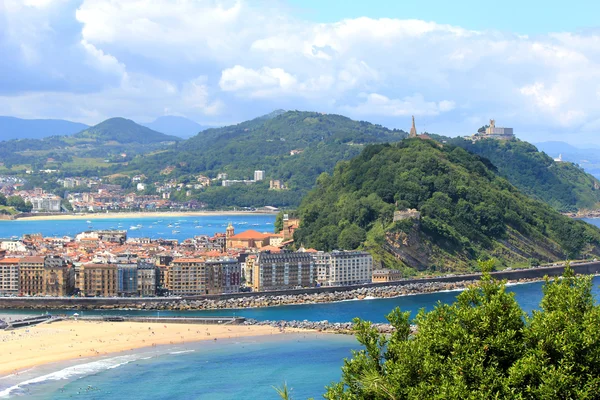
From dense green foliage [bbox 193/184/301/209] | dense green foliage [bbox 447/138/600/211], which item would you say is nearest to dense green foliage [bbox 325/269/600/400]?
dense green foliage [bbox 447/138/600/211]

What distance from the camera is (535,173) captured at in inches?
5571

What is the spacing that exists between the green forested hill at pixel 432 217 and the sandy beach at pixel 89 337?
24.6m

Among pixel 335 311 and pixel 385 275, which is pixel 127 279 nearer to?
pixel 335 311

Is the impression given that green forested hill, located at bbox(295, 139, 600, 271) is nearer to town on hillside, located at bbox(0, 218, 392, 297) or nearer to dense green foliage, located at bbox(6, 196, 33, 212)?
town on hillside, located at bbox(0, 218, 392, 297)

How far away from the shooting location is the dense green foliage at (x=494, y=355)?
17.2m

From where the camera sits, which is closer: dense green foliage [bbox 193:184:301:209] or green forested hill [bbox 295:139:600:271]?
green forested hill [bbox 295:139:600:271]

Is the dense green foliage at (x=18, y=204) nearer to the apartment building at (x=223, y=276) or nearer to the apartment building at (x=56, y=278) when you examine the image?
the apartment building at (x=56, y=278)

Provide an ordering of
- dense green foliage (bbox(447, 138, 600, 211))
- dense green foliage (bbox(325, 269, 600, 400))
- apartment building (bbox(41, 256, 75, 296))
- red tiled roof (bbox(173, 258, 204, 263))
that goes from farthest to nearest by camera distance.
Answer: dense green foliage (bbox(447, 138, 600, 211)), red tiled roof (bbox(173, 258, 204, 263)), apartment building (bbox(41, 256, 75, 296)), dense green foliage (bbox(325, 269, 600, 400))

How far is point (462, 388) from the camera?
17203mm

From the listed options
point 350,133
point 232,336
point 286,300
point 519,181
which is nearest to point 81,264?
point 286,300

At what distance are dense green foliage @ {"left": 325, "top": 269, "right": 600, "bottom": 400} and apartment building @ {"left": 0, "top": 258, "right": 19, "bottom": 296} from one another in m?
43.5

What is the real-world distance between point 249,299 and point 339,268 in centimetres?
880

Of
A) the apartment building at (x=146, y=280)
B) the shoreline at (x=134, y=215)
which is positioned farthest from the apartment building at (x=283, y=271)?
the shoreline at (x=134, y=215)

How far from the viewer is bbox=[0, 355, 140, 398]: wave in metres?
34.7
